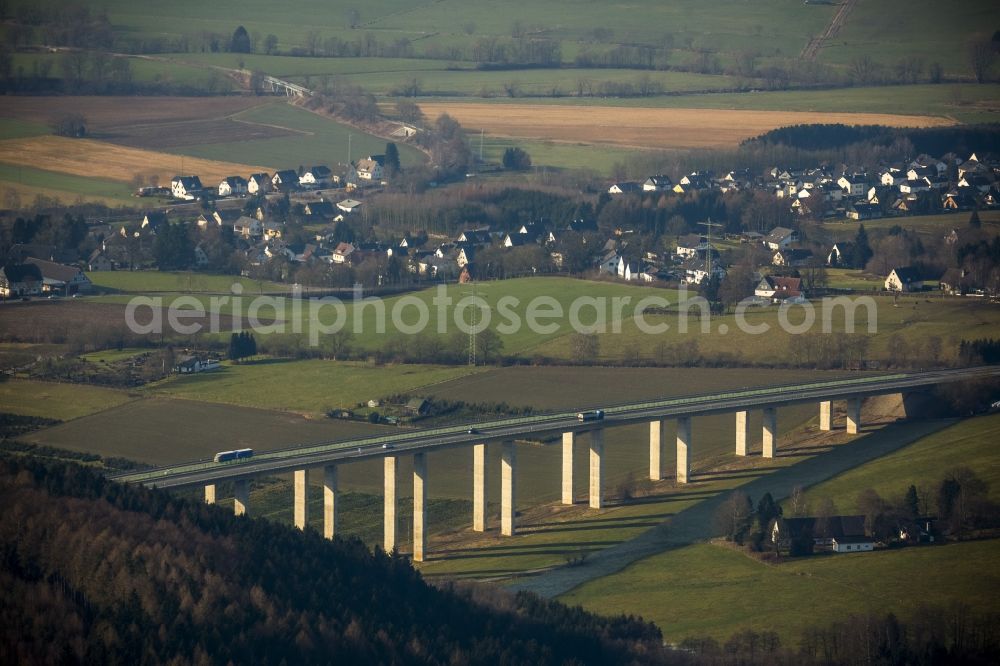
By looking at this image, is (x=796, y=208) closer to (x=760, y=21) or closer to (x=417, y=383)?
(x=417, y=383)

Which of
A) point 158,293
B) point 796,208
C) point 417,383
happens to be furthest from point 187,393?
point 796,208

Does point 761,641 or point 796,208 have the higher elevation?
point 796,208

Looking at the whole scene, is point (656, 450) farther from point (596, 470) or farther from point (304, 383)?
point (304, 383)

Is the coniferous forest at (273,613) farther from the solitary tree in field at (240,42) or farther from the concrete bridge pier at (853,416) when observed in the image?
the solitary tree in field at (240,42)

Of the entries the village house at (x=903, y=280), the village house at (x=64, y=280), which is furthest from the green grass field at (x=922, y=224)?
the village house at (x=64, y=280)

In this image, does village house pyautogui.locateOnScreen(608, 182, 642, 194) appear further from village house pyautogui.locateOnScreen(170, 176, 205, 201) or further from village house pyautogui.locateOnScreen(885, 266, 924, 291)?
village house pyautogui.locateOnScreen(885, 266, 924, 291)
